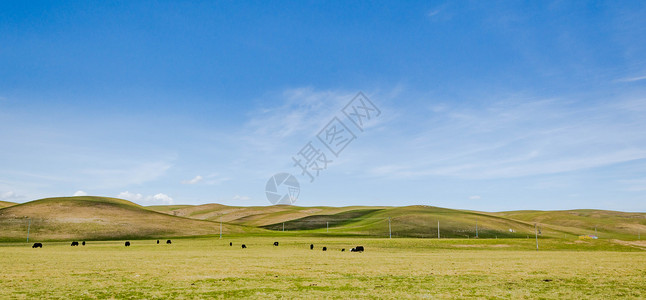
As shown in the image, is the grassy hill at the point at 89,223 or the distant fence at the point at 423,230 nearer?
the grassy hill at the point at 89,223

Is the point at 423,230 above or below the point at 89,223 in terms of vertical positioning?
below

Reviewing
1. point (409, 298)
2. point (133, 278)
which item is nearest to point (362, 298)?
Result: point (409, 298)

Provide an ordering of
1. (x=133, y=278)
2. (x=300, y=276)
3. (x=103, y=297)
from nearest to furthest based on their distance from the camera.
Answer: (x=103, y=297), (x=133, y=278), (x=300, y=276)

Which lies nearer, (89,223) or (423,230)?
(89,223)

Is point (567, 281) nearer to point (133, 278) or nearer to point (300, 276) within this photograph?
point (300, 276)

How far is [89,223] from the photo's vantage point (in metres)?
141

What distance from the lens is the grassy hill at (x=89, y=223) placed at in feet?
420

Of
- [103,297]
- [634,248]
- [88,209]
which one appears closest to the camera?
[103,297]

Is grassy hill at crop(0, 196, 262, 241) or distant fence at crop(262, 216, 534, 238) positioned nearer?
grassy hill at crop(0, 196, 262, 241)

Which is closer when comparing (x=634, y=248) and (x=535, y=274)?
(x=535, y=274)

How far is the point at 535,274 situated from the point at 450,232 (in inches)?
5268

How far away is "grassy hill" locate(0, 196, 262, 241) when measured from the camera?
12812cm

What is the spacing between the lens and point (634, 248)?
8656cm

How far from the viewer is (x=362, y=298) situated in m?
19.5
